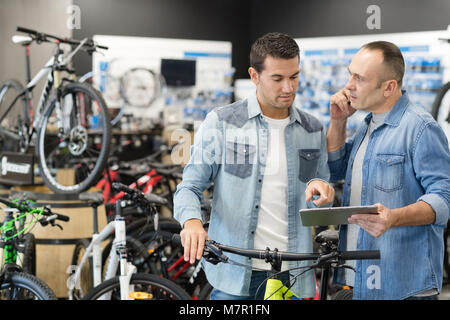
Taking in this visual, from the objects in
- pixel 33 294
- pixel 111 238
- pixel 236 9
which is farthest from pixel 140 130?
pixel 33 294

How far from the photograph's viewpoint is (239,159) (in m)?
1.99

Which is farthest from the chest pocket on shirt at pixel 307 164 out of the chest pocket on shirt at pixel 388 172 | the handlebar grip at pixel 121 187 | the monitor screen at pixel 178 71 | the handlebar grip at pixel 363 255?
the monitor screen at pixel 178 71

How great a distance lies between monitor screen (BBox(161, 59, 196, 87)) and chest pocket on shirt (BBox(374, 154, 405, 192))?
539 centimetres

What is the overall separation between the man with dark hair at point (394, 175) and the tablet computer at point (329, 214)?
0.91ft

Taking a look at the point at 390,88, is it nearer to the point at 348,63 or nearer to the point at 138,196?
the point at 138,196

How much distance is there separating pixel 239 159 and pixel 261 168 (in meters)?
0.08

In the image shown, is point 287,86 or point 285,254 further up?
point 287,86

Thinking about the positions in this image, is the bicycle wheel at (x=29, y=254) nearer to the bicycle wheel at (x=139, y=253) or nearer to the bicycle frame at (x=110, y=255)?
the bicycle frame at (x=110, y=255)

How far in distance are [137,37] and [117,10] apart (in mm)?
610

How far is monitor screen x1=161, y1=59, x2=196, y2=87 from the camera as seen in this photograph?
276 inches

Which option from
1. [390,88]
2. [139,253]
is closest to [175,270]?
[139,253]

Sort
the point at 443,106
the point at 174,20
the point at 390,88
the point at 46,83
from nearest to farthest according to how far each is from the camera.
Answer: the point at 390,88 < the point at 46,83 < the point at 443,106 < the point at 174,20

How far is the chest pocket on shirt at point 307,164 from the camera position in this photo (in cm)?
201

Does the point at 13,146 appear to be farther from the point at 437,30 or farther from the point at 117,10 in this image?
the point at 437,30
